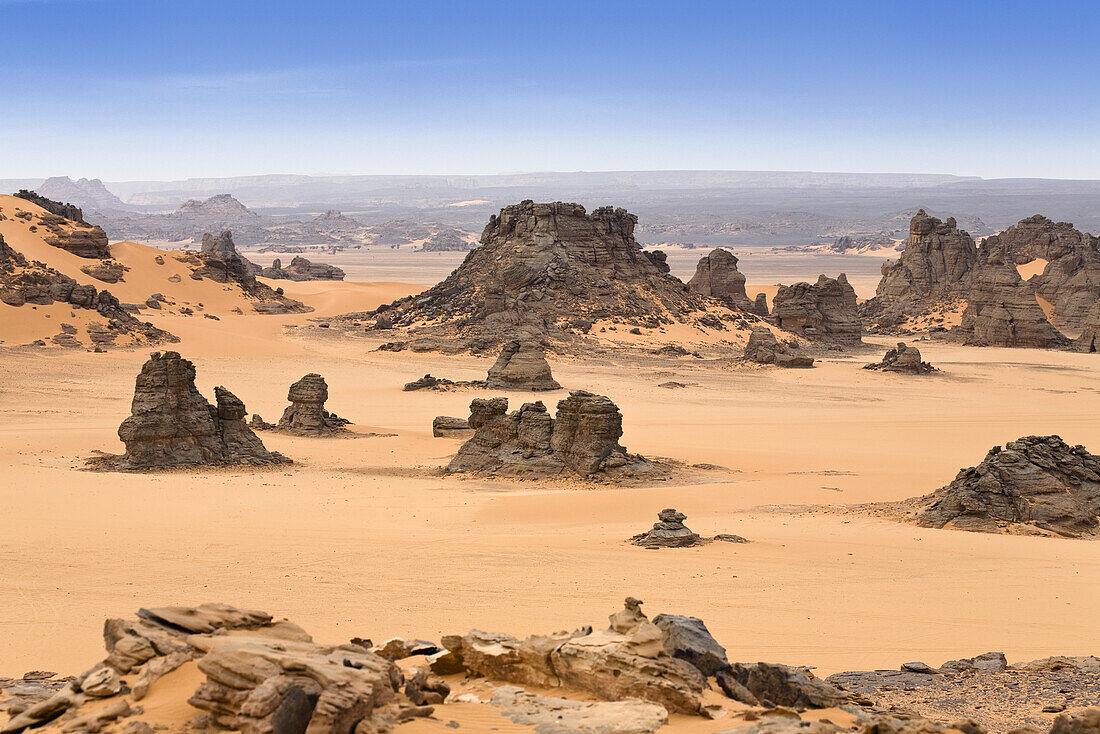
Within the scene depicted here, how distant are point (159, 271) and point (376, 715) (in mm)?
64170

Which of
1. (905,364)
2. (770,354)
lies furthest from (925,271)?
(770,354)

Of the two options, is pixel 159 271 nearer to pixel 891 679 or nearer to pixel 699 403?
pixel 699 403

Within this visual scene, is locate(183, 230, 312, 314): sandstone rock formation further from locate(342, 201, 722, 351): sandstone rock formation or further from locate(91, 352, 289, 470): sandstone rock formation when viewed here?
locate(91, 352, 289, 470): sandstone rock formation

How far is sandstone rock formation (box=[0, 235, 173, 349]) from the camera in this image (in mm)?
47875

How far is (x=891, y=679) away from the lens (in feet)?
29.6

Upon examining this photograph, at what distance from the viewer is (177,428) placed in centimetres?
2242

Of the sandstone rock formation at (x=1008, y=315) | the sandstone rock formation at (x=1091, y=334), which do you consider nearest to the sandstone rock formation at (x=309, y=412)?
the sandstone rock formation at (x=1008, y=315)

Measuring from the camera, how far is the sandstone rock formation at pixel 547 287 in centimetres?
5269

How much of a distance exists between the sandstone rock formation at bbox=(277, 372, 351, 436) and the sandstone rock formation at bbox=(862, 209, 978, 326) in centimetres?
4656

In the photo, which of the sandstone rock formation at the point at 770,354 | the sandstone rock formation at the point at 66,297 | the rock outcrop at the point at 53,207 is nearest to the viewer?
the sandstone rock formation at the point at 66,297

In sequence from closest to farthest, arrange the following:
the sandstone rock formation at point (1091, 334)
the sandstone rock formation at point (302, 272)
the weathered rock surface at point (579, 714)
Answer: the weathered rock surface at point (579, 714), the sandstone rock formation at point (1091, 334), the sandstone rock formation at point (302, 272)

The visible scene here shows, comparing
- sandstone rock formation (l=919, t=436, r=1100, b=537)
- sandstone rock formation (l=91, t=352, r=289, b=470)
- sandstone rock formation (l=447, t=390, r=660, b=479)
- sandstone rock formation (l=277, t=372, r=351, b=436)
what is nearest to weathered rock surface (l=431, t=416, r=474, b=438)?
Result: sandstone rock formation (l=277, t=372, r=351, b=436)

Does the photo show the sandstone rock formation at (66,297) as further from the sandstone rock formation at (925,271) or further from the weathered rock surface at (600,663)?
the sandstone rock formation at (925,271)

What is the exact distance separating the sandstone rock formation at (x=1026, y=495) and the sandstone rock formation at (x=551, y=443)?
6.67 m
